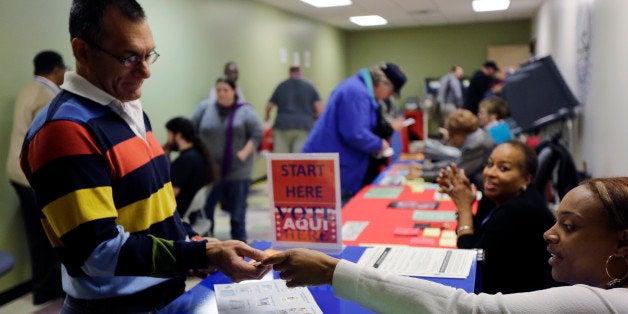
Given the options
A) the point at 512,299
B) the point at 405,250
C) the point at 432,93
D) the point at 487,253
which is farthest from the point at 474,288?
the point at 432,93

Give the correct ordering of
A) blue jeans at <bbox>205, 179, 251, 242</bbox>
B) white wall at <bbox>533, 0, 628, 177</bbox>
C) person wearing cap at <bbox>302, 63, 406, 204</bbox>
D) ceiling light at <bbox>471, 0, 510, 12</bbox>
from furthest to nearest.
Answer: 1. ceiling light at <bbox>471, 0, 510, 12</bbox>
2. blue jeans at <bbox>205, 179, 251, 242</bbox>
3. person wearing cap at <bbox>302, 63, 406, 204</bbox>
4. white wall at <bbox>533, 0, 628, 177</bbox>

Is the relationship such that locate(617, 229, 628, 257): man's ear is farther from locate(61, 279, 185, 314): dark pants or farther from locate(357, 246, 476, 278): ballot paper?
locate(61, 279, 185, 314): dark pants

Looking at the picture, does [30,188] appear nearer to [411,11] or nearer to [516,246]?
[516,246]

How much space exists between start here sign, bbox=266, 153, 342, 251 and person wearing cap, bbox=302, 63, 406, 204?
6.20 feet

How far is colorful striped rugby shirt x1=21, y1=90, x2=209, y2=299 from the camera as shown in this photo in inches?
44.4

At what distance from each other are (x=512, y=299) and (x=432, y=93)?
11.4 meters

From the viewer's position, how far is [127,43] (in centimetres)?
125

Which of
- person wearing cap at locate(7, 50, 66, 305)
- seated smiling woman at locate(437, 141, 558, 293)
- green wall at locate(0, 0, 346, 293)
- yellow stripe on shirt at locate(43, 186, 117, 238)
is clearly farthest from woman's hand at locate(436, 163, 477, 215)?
green wall at locate(0, 0, 346, 293)

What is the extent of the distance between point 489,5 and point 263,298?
9001 mm

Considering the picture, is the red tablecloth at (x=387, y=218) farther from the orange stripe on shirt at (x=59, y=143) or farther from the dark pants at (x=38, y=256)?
the dark pants at (x=38, y=256)

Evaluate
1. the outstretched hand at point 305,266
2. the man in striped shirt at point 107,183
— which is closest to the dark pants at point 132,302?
the man in striped shirt at point 107,183

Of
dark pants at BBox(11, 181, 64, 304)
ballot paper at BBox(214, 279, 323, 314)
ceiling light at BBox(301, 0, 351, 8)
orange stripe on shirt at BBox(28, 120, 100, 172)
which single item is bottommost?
dark pants at BBox(11, 181, 64, 304)

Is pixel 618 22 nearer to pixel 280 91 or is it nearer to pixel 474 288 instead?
pixel 474 288

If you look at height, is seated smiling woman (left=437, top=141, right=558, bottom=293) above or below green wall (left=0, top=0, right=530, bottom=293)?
below
